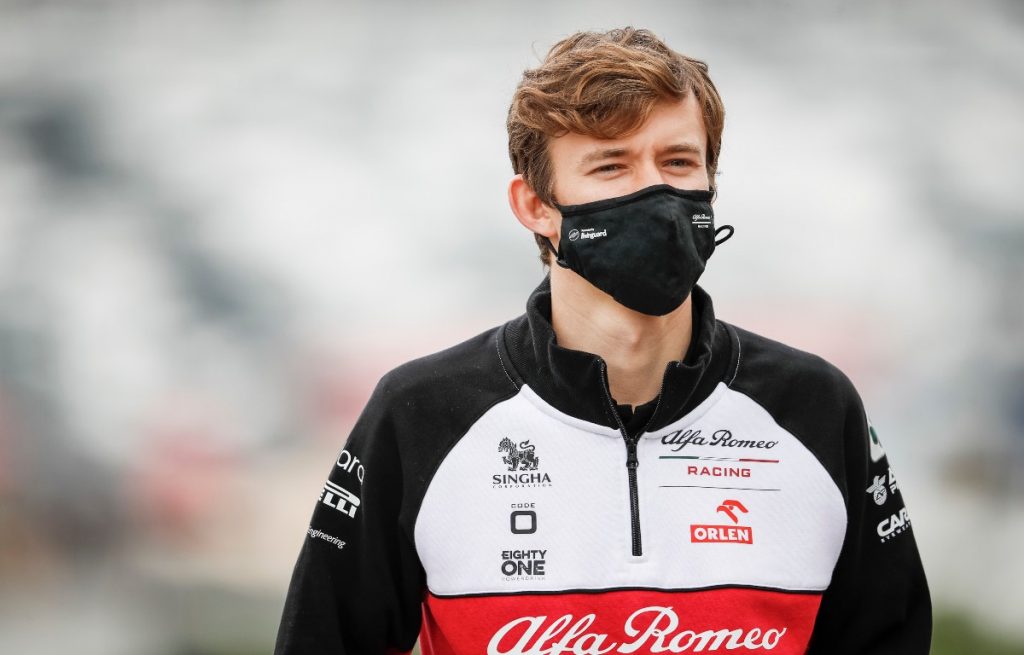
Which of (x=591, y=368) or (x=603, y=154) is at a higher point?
(x=603, y=154)

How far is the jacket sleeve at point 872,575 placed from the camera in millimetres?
1934

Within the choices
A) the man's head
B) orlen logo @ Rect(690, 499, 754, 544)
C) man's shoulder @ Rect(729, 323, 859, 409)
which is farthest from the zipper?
the man's head

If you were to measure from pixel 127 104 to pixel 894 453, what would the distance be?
3.05 metres

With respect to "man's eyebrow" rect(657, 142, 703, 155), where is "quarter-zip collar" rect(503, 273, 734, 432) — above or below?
below

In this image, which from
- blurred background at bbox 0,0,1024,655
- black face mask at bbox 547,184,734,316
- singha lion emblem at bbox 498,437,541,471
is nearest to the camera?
black face mask at bbox 547,184,734,316

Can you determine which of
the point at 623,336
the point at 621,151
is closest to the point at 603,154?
the point at 621,151

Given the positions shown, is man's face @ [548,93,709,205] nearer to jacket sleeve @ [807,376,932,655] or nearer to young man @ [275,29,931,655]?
young man @ [275,29,931,655]

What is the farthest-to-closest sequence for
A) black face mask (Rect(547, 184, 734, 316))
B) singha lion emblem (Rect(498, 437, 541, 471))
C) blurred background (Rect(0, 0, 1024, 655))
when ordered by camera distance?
blurred background (Rect(0, 0, 1024, 655)) → singha lion emblem (Rect(498, 437, 541, 471)) → black face mask (Rect(547, 184, 734, 316))

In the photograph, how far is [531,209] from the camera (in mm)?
1969

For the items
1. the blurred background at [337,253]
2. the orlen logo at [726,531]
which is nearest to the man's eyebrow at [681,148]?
the orlen logo at [726,531]

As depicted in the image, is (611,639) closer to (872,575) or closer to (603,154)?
(872,575)

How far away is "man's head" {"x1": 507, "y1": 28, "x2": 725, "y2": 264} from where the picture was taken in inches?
70.7

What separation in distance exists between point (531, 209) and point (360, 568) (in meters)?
0.73

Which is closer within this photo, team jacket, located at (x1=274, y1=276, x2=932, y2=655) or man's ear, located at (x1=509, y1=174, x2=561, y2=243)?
team jacket, located at (x1=274, y1=276, x2=932, y2=655)
